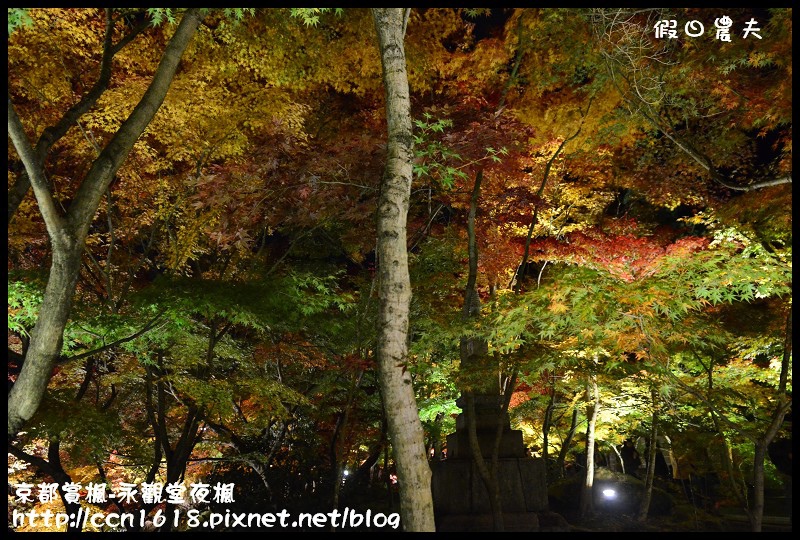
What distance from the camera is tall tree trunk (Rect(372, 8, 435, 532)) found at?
4430 millimetres

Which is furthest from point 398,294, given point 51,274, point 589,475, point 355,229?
point 589,475

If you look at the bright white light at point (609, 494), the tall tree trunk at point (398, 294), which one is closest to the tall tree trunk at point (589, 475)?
the bright white light at point (609, 494)

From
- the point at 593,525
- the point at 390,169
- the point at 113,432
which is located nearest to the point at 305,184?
the point at 390,169

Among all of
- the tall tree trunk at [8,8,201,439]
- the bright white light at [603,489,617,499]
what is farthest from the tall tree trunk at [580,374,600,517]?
the tall tree trunk at [8,8,201,439]

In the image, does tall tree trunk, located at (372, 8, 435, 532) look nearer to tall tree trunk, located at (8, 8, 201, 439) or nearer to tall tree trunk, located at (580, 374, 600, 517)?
tall tree trunk, located at (8, 8, 201, 439)

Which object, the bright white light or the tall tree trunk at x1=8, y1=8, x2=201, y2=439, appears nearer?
the tall tree trunk at x1=8, y1=8, x2=201, y2=439

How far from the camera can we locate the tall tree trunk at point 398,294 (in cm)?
443

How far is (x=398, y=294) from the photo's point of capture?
4.74 meters

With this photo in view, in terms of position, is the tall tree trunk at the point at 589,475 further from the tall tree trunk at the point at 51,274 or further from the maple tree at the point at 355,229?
the tall tree trunk at the point at 51,274

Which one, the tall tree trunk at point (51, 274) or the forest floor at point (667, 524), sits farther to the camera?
the forest floor at point (667, 524)

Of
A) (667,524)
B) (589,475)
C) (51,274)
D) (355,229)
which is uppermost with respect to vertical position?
(355,229)

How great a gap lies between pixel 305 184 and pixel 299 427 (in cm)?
793

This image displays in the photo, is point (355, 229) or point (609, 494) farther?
point (609, 494)

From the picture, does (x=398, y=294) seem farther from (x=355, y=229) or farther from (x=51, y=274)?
(x=355, y=229)
